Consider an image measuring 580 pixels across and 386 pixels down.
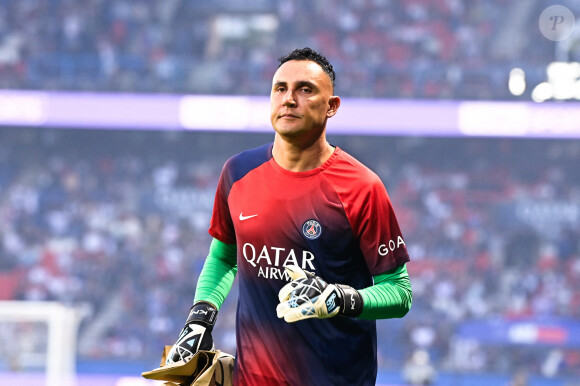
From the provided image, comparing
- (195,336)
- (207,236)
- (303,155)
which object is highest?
(207,236)

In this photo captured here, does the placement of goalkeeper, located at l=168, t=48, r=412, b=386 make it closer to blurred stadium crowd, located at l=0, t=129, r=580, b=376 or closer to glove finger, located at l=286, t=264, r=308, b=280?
glove finger, located at l=286, t=264, r=308, b=280

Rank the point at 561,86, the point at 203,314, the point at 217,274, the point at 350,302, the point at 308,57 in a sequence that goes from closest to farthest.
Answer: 1. the point at 350,302
2. the point at 308,57
3. the point at 203,314
4. the point at 217,274
5. the point at 561,86

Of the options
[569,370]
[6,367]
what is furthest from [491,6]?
[6,367]

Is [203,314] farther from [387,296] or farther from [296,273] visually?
[387,296]

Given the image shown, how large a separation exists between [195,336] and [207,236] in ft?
46.1

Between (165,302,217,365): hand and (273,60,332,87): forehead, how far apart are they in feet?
2.48

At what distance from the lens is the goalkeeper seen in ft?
8.29

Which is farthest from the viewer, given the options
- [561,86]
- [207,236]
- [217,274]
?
[561,86]

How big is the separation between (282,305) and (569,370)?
12811mm

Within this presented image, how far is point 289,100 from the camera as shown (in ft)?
8.25

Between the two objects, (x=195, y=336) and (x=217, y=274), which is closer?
(x=195, y=336)

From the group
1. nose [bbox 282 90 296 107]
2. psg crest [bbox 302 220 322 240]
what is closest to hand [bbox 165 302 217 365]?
psg crest [bbox 302 220 322 240]

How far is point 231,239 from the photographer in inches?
111

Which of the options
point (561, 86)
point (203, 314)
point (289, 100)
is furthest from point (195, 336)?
point (561, 86)
